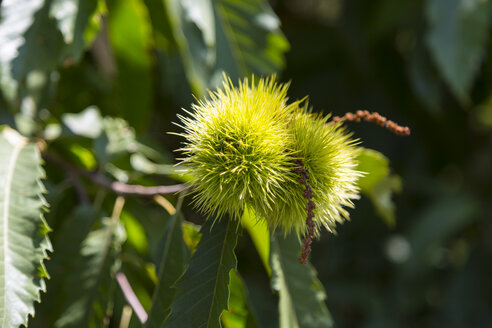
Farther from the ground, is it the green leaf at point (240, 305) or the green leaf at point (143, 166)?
the green leaf at point (143, 166)

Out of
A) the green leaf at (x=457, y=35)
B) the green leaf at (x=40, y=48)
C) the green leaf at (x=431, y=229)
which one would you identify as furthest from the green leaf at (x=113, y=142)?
the green leaf at (x=431, y=229)

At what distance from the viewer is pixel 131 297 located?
3.60 feet

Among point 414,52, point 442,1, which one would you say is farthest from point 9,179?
point 414,52

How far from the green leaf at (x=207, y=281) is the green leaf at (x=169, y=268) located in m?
0.11

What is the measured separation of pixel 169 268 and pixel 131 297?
0.17 metres

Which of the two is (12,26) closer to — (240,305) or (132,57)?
(132,57)

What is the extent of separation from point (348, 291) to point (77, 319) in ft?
5.91

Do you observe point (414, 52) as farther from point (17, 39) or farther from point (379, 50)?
point (17, 39)

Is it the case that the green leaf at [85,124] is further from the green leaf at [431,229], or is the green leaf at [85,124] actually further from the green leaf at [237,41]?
the green leaf at [431,229]

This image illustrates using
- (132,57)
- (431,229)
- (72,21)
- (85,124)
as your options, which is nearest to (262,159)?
(72,21)

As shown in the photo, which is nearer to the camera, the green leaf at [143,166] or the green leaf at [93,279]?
the green leaf at [93,279]

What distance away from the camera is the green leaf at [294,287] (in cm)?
98

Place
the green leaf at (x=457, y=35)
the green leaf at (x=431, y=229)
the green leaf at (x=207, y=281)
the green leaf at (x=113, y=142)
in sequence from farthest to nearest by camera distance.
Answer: the green leaf at (x=431, y=229)
the green leaf at (x=457, y=35)
the green leaf at (x=113, y=142)
the green leaf at (x=207, y=281)

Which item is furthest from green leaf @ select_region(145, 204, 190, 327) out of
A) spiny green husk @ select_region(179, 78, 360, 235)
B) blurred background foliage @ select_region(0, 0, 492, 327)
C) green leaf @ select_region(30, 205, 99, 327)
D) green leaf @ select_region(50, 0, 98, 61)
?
green leaf @ select_region(50, 0, 98, 61)
